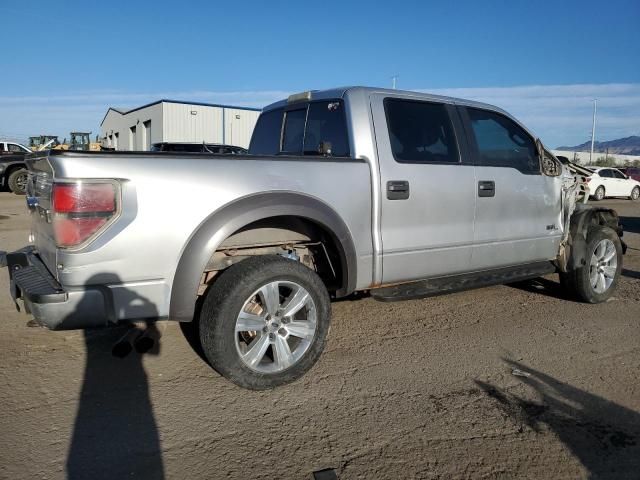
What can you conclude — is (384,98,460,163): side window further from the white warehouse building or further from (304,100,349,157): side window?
the white warehouse building

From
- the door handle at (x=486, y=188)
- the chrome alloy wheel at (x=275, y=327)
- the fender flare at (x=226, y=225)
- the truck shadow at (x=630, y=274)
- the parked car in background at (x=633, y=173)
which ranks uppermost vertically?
the parked car in background at (x=633, y=173)

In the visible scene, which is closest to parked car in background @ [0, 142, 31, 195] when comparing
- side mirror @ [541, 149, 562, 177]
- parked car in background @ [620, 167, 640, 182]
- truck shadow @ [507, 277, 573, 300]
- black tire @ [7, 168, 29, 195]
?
black tire @ [7, 168, 29, 195]

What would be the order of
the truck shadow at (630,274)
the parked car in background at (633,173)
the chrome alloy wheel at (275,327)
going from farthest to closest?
the parked car in background at (633,173), the truck shadow at (630,274), the chrome alloy wheel at (275,327)

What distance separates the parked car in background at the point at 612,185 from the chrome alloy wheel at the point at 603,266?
18092 millimetres

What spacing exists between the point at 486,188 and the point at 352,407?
226 centimetres

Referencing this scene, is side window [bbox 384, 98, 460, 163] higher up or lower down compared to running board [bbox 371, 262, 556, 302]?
higher up

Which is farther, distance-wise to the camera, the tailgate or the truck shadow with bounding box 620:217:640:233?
the truck shadow with bounding box 620:217:640:233

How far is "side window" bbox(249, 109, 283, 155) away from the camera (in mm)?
4926

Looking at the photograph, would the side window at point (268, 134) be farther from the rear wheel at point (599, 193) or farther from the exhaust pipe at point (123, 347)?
the rear wheel at point (599, 193)

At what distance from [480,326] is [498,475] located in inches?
90.8

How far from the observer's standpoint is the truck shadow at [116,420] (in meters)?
2.57

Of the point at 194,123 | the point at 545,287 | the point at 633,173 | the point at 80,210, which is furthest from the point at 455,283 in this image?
the point at 194,123

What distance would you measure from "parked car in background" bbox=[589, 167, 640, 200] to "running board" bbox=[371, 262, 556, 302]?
1927cm

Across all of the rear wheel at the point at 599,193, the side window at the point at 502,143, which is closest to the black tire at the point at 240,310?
the side window at the point at 502,143
